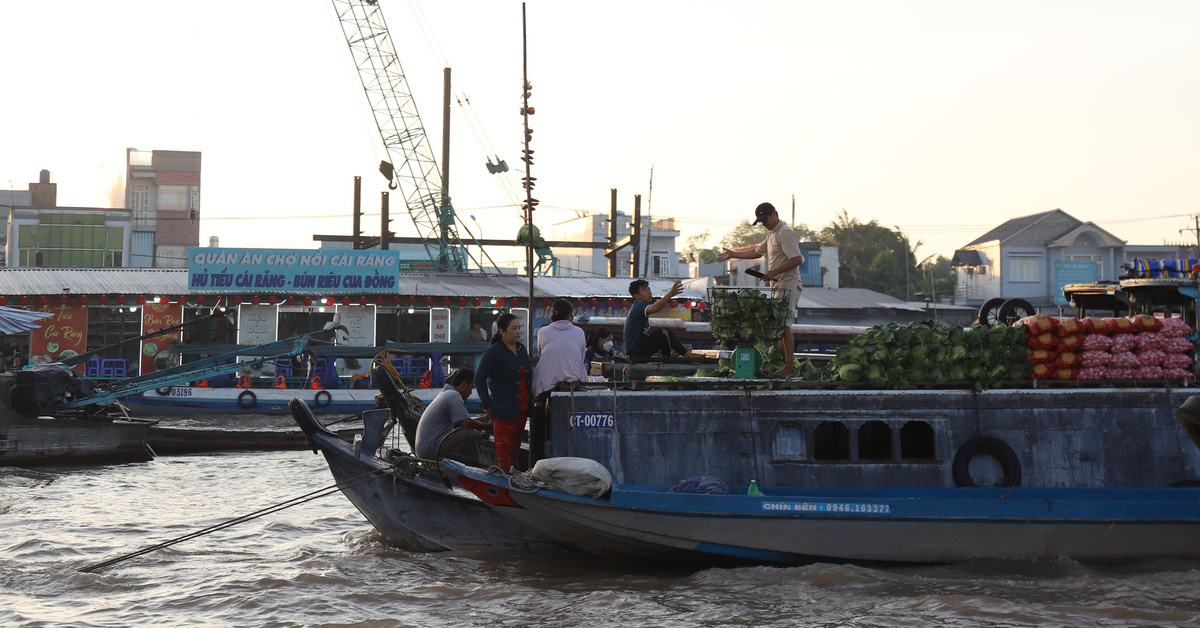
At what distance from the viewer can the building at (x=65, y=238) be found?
133 ft

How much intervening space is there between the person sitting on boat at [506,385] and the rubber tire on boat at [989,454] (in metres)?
3.93

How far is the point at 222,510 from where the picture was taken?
12.3m

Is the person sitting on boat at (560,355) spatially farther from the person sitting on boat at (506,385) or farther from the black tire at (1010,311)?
the black tire at (1010,311)

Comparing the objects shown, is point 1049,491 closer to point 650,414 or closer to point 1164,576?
point 1164,576

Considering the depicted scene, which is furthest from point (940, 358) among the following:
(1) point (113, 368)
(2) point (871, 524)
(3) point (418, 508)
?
(1) point (113, 368)

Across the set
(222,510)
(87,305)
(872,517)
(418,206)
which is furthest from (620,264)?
(872,517)

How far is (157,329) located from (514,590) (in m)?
19.7

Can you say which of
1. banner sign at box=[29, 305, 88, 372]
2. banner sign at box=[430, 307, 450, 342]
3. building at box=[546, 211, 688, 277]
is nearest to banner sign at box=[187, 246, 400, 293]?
banner sign at box=[430, 307, 450, 342]

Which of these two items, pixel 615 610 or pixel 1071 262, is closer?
pixel 615 610

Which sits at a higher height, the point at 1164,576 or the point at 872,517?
the point at 872,517

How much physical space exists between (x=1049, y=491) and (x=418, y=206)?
99.7 feet

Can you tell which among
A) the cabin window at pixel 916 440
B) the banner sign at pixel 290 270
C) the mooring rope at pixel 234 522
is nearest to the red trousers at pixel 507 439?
the mooring rope at pixel 234 522

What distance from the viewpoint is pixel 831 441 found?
902cm

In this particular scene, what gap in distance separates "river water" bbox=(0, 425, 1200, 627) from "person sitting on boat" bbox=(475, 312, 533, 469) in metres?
1.17
